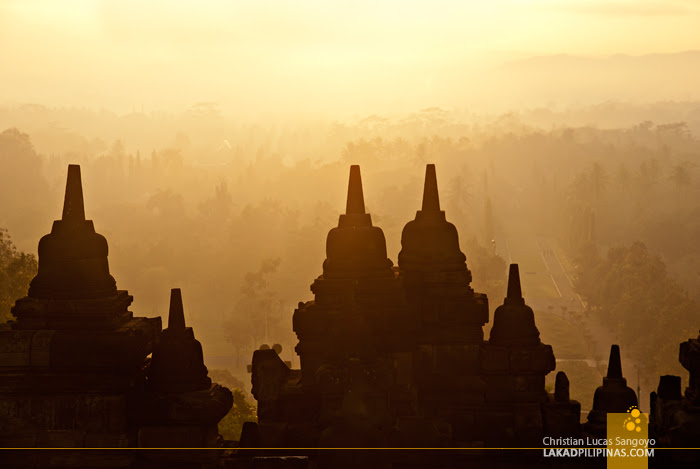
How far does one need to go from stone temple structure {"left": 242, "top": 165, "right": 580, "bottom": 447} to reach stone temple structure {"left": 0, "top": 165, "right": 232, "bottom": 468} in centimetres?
154

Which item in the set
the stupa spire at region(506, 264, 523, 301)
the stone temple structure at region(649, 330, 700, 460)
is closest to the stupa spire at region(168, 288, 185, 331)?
the stupa spire at region(506, 264, 523, 301)

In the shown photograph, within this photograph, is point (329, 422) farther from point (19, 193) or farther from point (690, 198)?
point (690, 198)

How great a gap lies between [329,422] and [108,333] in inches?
132

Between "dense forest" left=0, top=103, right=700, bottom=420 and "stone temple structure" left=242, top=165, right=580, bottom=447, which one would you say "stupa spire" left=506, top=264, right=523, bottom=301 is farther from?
"dense forest" left=0, top=103, right=700, bottom=420

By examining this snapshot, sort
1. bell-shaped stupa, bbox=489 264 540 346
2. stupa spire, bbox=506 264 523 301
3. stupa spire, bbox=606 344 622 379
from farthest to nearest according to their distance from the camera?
stupa spire, bbox=506 264 523 301 → bell-shaped stupa, bbox=489 264 540 346 → stupa spire, bbox=606 344 622 379

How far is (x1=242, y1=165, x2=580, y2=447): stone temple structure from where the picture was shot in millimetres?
15258

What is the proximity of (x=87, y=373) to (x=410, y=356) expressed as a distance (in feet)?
16.7

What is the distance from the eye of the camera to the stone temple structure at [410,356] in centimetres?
1526

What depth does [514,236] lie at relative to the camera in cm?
17925

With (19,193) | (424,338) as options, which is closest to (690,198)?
(19,193)

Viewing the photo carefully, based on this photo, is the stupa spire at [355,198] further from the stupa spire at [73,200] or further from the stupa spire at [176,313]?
the stupa spire at [73,200]

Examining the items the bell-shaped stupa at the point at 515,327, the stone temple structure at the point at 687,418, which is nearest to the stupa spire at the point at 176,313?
the bell-shaped stupa at the point at 515,327

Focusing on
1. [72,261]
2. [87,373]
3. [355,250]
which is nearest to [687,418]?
[355,250]

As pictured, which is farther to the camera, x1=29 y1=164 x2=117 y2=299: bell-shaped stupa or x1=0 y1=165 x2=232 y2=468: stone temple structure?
x1=29 y1=164 x2=117 y2=299: bell-shaped stupa
